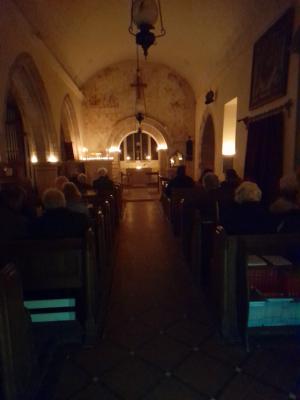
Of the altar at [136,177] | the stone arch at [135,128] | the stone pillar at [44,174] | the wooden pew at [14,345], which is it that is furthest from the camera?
the altar at [136,177]

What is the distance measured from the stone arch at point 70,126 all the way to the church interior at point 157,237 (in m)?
1.15

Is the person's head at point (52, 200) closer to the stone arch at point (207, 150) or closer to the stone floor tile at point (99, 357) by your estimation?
the stone floor tile at point (99, 357)

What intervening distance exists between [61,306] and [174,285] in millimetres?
1493

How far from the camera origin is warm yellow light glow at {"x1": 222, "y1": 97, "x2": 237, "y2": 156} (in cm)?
818

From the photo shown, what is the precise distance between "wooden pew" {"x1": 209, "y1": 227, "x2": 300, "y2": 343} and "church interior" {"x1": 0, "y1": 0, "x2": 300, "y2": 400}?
14 mm

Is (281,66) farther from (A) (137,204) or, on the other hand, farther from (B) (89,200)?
(A) (137,204)

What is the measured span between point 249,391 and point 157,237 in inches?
145

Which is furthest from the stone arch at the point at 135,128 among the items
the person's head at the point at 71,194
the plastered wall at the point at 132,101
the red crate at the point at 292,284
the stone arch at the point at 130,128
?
the red crate at the point at 292,284

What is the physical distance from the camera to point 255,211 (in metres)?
2.71

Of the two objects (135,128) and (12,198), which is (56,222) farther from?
(135,128)

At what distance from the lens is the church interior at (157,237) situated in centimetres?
204

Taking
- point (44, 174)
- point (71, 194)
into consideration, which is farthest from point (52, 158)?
point (71, 194)

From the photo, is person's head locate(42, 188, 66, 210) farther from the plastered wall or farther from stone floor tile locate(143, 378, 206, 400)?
the plastered wall

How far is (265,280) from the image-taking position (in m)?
2.48
